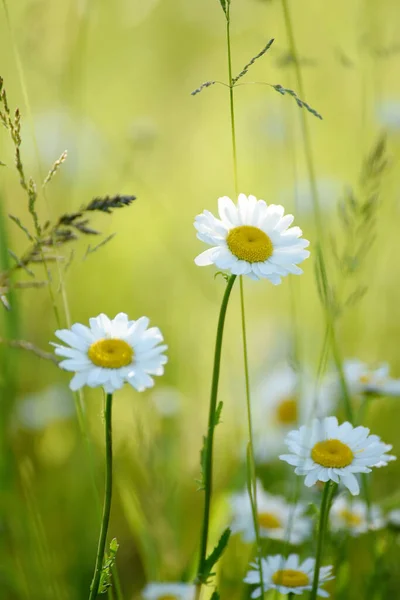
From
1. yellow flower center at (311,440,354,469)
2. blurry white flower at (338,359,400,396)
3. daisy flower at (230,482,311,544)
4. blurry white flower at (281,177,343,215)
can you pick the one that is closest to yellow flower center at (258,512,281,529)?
daisy flower at (230,482,311,544)

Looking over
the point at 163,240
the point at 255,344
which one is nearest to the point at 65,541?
the point at 255,344

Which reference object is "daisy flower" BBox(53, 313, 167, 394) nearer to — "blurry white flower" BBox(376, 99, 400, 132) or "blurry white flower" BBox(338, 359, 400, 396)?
"blurry white flower" BBox(338, 359, 400, 396)

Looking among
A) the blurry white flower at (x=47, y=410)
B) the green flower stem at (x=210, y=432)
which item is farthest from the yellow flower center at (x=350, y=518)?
the blurry white flower at (x=47, y=410)

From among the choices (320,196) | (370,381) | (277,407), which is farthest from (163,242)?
(370,381)

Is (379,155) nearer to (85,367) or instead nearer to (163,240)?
(85,367)

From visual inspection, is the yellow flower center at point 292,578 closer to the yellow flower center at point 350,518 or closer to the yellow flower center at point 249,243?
the yellow flower center at point 350,518

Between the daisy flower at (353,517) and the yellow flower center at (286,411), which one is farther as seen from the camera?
the yellow flower center at (286,411)
